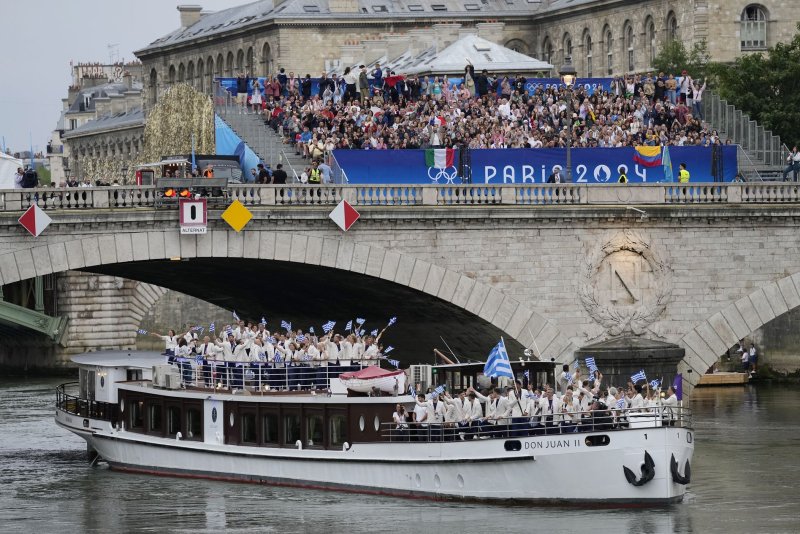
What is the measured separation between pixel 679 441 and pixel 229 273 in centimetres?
1960

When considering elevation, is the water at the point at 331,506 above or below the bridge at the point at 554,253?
Result: below

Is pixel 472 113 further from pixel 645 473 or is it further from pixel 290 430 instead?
pixel 645 473

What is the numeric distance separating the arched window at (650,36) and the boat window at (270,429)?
64.7m

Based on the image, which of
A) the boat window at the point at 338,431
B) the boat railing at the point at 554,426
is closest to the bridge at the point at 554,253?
the boat window at the point at 338,431

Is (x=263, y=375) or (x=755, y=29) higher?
(x=755, y=29)

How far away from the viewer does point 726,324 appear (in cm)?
6631

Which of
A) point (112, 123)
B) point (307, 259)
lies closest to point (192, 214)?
point (307, 259)

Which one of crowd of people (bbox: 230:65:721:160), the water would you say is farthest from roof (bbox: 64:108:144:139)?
the water

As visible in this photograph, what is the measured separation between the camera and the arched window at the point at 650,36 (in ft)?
401

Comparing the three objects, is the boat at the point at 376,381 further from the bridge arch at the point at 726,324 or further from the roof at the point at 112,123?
the roof at the point at 112,123

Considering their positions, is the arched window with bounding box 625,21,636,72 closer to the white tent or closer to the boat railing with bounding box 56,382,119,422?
the white tent

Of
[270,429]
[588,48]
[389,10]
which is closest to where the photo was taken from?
[270,429]

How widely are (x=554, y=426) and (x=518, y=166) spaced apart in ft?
54.5

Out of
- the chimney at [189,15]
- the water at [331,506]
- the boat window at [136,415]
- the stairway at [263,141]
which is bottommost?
the water at [331,506]
